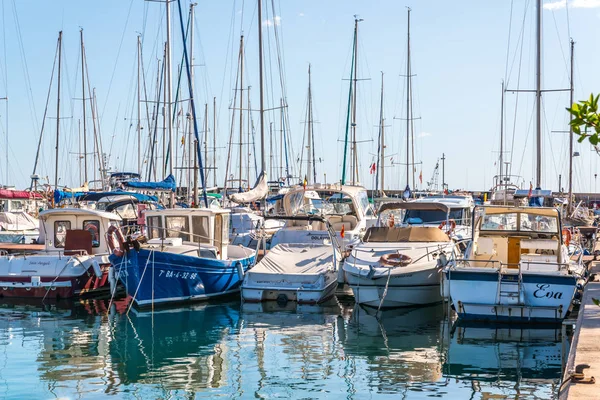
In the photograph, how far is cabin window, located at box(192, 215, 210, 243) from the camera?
23172mm

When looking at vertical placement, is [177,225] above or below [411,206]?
below

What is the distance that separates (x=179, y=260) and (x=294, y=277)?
309cm

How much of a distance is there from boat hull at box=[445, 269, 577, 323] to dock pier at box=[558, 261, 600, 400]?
0.83 meters

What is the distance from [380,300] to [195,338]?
194 inches

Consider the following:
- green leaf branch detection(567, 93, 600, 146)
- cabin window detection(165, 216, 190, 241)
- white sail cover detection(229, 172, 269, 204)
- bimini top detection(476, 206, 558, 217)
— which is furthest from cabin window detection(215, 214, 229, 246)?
green leaf branch detection(567, 93, 600, 146)

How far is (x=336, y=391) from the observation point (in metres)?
12.6

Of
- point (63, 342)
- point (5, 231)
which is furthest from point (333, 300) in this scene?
point (5, 231)

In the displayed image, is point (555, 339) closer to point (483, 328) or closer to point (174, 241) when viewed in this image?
point (483, 328)

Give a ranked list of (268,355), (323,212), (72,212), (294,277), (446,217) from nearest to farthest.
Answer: (268,355)
(294,277)
(72,212)
(323,212)
(446,217)

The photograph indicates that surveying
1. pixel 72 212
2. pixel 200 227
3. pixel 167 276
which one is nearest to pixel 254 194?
pixel 200 227

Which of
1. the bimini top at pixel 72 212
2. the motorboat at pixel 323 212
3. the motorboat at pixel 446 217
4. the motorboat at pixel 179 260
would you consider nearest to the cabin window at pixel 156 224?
the motorboat at pixel 179 260

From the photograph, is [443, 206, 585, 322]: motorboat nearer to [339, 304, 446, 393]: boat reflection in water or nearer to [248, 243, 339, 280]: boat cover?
[339, 304, 446, 393]: boat reflection in water

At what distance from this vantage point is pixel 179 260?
20.7 metres

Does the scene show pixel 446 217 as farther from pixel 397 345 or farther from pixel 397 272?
pixel 397 345
